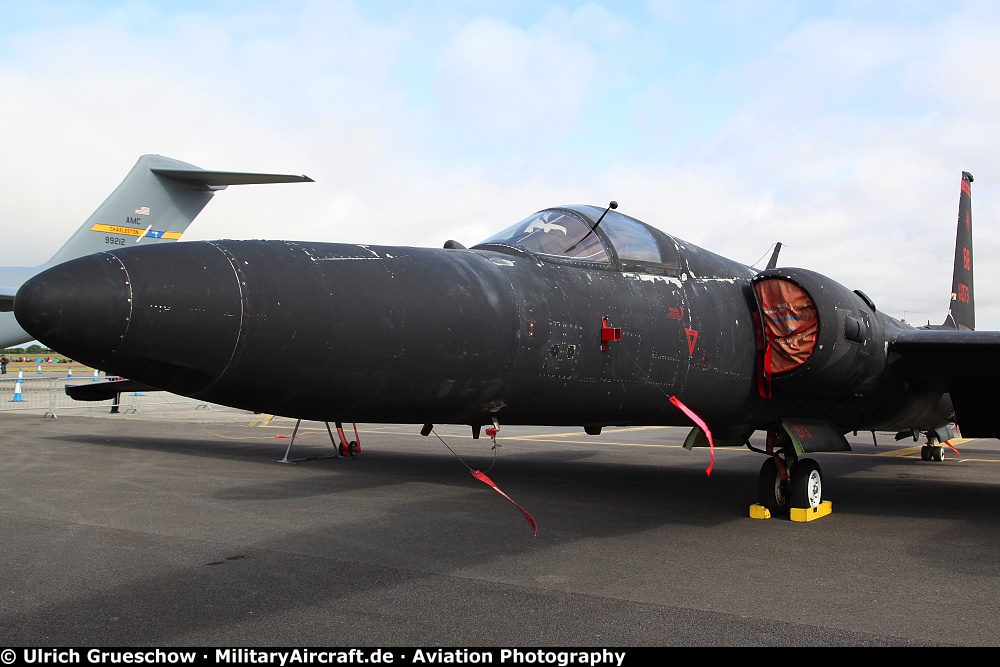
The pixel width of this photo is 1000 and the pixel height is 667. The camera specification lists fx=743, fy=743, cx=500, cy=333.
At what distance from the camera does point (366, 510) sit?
24.2ft

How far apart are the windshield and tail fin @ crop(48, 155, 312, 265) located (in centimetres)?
1446

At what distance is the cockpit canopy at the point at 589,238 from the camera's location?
5340 mm

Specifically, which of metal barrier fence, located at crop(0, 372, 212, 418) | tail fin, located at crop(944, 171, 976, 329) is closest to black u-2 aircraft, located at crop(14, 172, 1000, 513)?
tail fin, located at crop(944, 171, 976, 329)

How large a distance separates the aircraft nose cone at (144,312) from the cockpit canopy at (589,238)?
2.46m

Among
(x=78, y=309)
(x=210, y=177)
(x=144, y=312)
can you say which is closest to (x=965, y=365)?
(x=144, y=312)

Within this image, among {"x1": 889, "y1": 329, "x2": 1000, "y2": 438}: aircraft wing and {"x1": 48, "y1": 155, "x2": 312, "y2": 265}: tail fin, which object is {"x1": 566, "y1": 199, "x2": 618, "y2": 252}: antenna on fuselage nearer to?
{"x1": 889, "y1": 329, "x2": 1000, "y2": 438}: aircraft wing

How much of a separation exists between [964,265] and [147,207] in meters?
18.4

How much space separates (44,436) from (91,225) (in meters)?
6.13

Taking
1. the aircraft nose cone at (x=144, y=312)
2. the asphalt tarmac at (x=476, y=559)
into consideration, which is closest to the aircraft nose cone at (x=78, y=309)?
the aircraft nose cone at (x=144, y=312)

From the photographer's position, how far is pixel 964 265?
13273mm

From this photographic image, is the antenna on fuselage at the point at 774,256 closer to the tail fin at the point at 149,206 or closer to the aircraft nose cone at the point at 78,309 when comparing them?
the aircraft nose cone at the point at 78,309

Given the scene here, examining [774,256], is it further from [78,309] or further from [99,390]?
[99,390]
